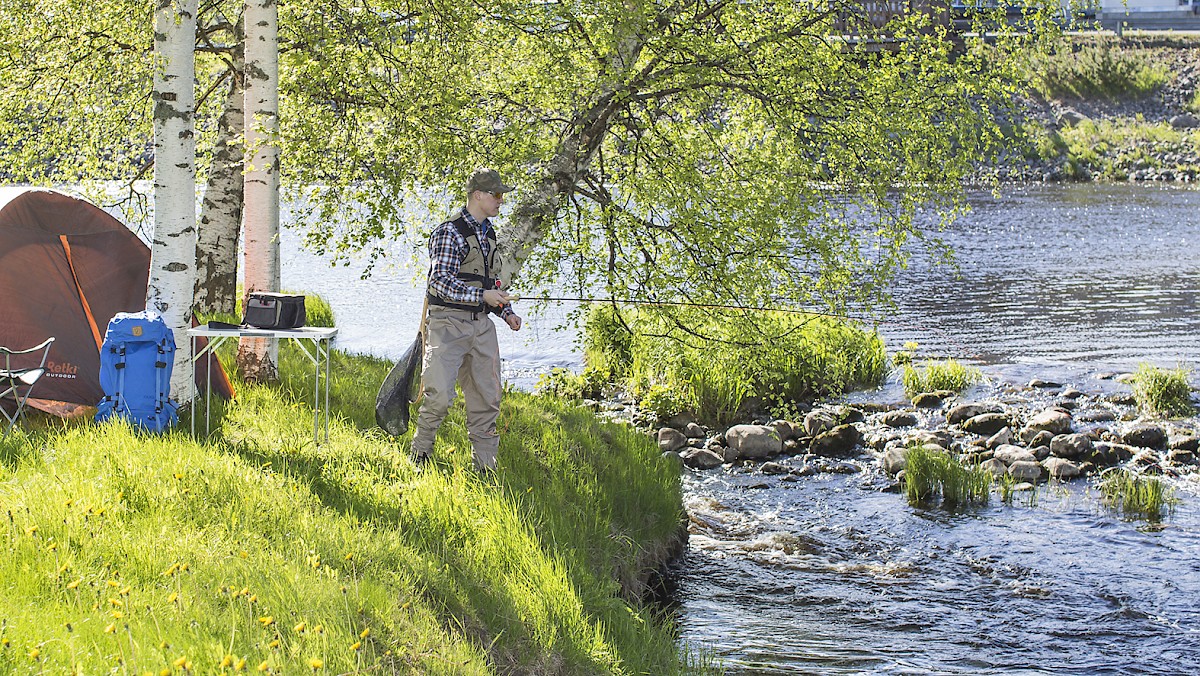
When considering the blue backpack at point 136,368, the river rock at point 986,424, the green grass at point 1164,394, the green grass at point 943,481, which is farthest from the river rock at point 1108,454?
the blue backpack at point 136,368

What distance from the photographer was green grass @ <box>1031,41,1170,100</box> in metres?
65.9

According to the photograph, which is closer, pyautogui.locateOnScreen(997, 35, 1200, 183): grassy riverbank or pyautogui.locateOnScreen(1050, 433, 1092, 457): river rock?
pyautogui.locateOnScreen(1050, 433, 1092, 457): river rock

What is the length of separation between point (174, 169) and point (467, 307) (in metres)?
2.46

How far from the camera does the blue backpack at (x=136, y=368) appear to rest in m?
8.12

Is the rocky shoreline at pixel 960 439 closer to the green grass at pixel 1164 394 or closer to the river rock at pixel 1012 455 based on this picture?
the river rock at pixel 1012 455

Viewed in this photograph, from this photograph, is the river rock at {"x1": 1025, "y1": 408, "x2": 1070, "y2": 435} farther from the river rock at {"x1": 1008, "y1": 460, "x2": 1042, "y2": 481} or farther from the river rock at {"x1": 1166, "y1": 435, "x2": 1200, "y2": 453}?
the river rock at {"x1": 1008, "y1": 460, "x2": 1042, "y2": 481}

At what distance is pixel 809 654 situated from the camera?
816cm

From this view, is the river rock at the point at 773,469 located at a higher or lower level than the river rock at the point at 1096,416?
lower

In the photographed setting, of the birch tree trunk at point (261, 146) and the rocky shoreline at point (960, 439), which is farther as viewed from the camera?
the rocky shoreline at point (960, 439)

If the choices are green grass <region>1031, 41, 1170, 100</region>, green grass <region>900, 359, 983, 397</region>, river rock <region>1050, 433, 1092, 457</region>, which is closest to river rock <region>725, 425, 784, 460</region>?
river rock <region>1050, 433, 1092, 457</region>

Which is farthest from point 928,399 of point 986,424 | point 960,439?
point 960,439

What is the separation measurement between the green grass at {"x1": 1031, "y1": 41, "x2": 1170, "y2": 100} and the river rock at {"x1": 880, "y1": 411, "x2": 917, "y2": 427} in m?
56.4

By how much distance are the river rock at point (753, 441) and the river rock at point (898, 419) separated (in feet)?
6.66

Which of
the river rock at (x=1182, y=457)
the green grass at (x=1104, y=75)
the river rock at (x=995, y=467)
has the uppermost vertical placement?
the green grass at (x=1104, y=75)
